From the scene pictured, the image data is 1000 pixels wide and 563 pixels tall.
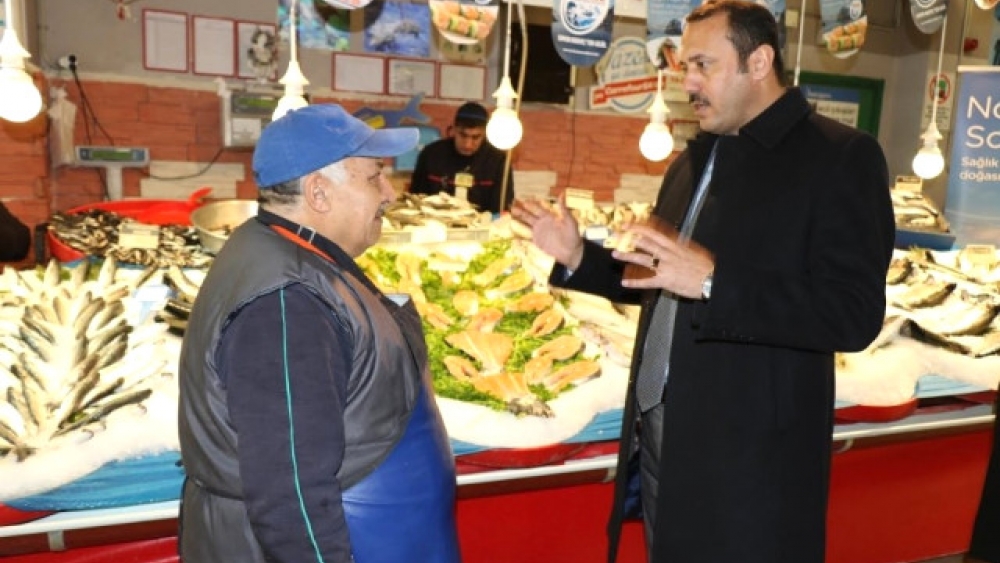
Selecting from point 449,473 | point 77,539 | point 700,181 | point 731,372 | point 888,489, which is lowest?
point 888,489

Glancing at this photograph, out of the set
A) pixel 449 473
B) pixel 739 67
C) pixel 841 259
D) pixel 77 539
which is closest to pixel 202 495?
pixel 449 473

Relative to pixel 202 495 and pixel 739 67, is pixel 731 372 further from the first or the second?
pixel 202 495

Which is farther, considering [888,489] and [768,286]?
[888,489]

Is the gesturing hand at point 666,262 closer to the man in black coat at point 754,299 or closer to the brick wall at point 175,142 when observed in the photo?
the man in black coat at point 754,299

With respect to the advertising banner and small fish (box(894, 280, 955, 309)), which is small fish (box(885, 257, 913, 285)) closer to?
small fish (box(894, 280, 955, 309))

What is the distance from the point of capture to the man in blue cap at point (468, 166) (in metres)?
6.71

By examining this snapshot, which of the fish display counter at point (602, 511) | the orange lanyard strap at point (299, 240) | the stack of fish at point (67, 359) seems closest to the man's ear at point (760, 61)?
the orange lanyard strap at point (299, 240)

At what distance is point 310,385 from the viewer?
61.4 inches

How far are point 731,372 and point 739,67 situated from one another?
2.76 ft

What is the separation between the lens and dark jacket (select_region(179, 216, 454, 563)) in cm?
156

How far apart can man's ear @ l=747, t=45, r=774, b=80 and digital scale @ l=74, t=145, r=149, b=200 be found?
6308mm

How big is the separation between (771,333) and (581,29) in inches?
103

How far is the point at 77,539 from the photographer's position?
7.67 ft

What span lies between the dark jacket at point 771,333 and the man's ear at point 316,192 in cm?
94
